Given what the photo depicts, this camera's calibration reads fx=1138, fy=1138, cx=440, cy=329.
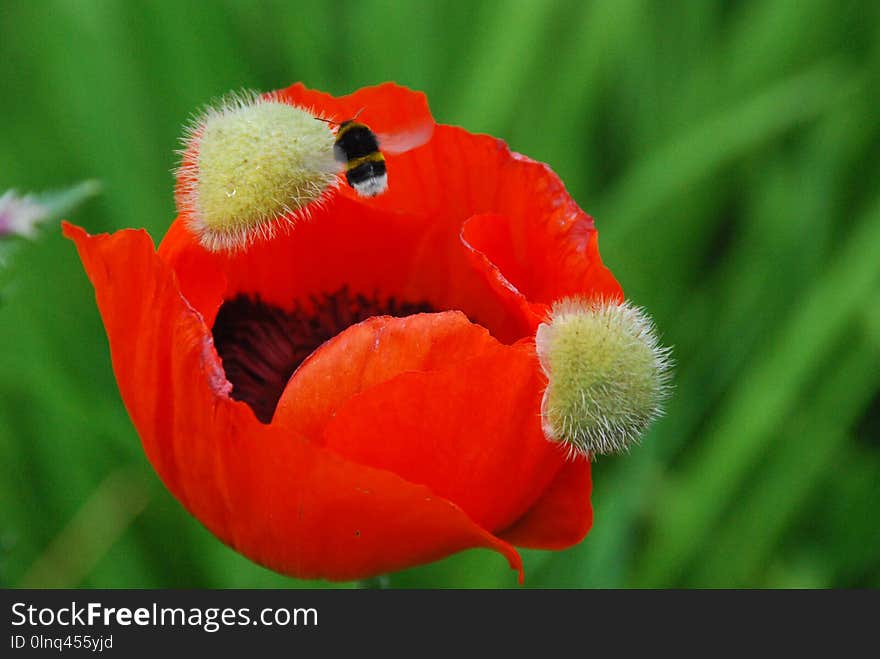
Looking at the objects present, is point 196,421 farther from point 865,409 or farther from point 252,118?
point 865,409

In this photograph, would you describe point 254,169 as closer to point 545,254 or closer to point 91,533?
point 545,254

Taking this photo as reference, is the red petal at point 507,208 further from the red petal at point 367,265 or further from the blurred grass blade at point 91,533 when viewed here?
the blurred grass blade at point 91,533

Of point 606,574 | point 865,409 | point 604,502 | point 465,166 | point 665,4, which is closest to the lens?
point 465,166

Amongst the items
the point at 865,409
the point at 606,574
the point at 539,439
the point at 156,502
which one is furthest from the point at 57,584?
the point at 865,409

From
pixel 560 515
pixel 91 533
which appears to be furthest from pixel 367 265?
pixel 91 533

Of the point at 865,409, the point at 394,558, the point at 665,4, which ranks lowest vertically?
the point at 865,409
